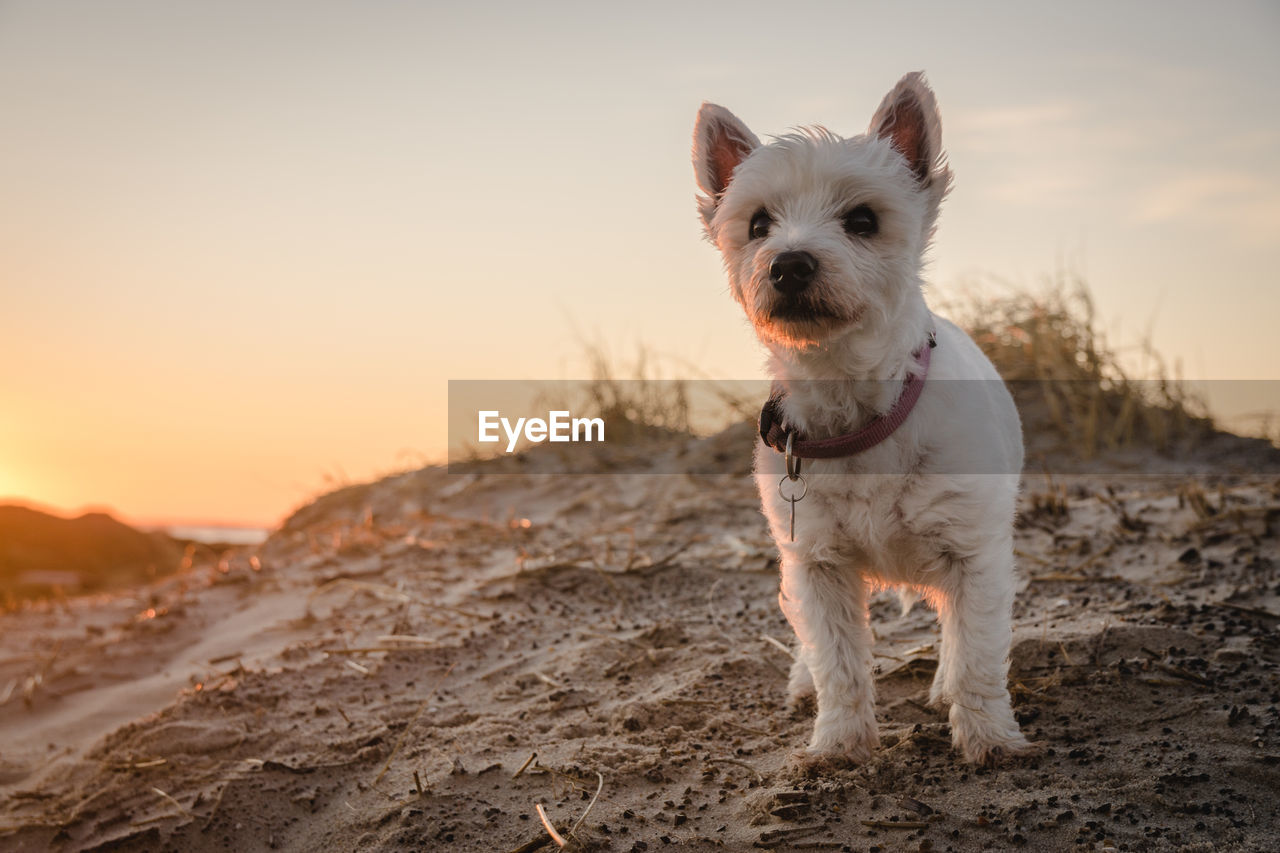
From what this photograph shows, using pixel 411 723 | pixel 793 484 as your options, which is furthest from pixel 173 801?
pixel 793 484

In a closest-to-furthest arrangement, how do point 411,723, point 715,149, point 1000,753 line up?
1. point 1000,753
2. point 715,149
3. point 411,723

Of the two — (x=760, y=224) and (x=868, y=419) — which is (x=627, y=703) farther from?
(x=760, y=224)

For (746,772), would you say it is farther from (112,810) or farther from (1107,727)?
(112,810)

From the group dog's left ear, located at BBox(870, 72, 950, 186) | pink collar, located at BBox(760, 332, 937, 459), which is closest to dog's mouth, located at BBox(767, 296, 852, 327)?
pink collar, located at BBox(760, 332, 937, 459)

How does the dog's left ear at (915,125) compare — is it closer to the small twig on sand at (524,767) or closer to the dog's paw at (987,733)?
the dog's paw at (987,733)

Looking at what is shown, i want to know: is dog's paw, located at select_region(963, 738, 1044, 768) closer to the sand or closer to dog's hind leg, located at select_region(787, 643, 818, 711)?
the sand

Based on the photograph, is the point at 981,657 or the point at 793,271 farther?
the point at 981,657

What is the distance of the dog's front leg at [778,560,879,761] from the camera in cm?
358

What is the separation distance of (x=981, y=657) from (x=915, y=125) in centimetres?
200

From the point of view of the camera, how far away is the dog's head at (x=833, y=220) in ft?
11.0

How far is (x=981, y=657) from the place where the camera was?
350cm

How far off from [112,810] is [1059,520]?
561 cm

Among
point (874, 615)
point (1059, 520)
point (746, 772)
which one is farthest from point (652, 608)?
point (1059, 520)

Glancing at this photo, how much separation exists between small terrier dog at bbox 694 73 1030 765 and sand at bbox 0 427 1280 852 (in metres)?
0.35
